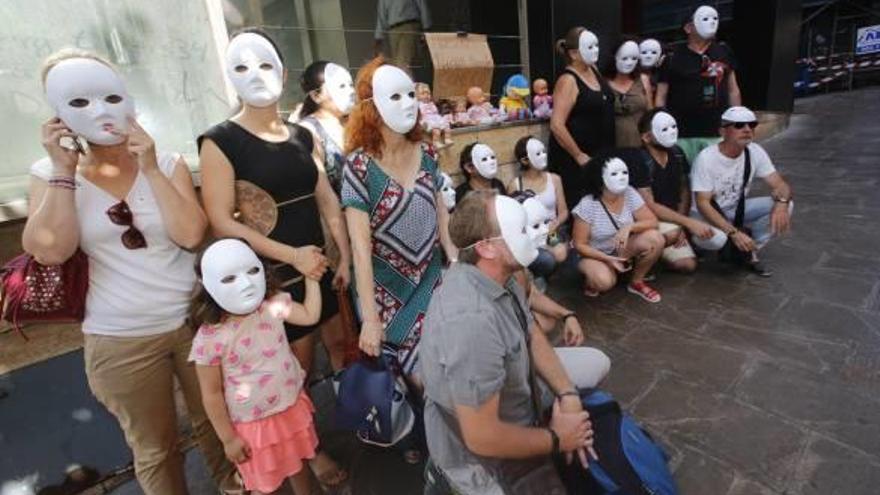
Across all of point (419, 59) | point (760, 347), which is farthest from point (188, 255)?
point (419, 59)

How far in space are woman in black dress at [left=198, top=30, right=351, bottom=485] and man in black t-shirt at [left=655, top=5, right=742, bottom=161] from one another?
3.77 meters

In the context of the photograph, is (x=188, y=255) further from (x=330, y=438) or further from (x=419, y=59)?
(x=419, y=59)

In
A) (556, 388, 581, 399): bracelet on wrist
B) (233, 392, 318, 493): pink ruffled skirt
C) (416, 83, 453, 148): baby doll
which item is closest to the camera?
(556, 388, 581, 399): bracelet on wrist

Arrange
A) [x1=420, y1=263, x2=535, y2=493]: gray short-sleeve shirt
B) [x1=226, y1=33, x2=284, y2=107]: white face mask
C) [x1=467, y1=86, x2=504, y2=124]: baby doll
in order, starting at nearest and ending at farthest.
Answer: [x1=420, y1=263, x2=535, y2=493]: gray short-sleeve shirt, [x1=226, y1=33, x2=284, y2=107]: white face mask, [x1=467, y1=86, x2=504, y2=124]: baby doll

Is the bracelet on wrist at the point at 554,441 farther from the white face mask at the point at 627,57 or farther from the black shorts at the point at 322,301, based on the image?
the white face mask at the point at 627,57

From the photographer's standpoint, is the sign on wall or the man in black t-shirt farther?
the sign on wall

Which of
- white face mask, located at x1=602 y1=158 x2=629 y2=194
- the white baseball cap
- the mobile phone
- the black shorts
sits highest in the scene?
the mobile phone

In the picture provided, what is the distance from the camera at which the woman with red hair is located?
2.17 metres

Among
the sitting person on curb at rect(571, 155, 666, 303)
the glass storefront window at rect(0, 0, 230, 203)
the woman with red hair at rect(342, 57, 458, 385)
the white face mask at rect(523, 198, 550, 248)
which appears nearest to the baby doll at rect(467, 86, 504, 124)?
the sitting person on curb at rect(571, 155, 666, 303)

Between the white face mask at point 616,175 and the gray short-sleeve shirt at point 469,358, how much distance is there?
7.47 ft

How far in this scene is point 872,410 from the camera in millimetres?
2410

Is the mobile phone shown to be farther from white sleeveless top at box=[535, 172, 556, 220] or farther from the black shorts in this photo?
white sleeveless top at box=[535, 172, 556, 220]

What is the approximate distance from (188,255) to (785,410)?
9.69 feet

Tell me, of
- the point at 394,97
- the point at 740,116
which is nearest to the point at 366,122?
the point at 394,97
